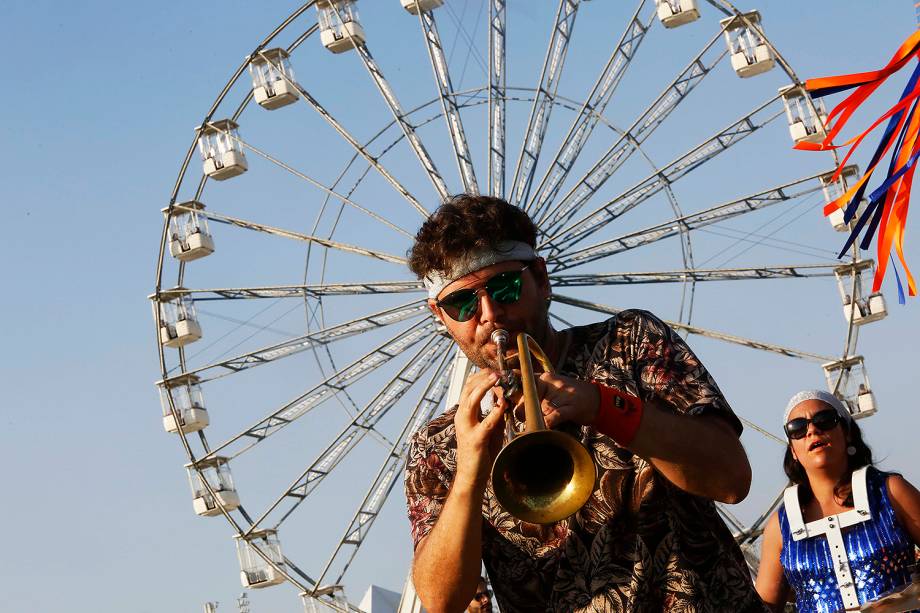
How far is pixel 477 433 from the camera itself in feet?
10.4

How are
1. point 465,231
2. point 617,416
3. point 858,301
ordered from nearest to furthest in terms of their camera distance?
point 617,416 → point 465,231 → point 858,301

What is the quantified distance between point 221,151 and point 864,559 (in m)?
17.0

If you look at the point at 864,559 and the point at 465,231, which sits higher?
the point at 465,231

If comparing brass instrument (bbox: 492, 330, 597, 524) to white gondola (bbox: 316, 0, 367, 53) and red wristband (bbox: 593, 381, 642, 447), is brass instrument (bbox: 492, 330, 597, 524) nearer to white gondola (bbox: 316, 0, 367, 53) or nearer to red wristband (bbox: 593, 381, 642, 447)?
red wristband (bbox: 593, 381, 642, 447)

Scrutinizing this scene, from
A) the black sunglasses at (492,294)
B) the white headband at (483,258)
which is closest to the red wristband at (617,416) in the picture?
the black sunglasses at (492,294)

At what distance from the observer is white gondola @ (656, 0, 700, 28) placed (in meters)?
20.2

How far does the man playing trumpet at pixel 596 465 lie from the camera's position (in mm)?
3080

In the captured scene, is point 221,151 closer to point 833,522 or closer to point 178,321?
point 178,321

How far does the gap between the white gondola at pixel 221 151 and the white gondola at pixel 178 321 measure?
188cm

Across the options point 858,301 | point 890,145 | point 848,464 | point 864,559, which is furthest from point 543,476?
point 858,301

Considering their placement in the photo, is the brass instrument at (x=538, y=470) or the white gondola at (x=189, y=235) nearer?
the brass instrument at (x=538, y=470)

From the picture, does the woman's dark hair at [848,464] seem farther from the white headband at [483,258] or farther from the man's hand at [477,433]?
the man's hand at [477,433]

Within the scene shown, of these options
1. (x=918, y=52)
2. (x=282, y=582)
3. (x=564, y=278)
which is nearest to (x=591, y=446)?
(x=918, y=52)

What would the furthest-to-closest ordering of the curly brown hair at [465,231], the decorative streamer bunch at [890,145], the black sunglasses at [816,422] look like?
the black sunglasses at [816,422] → the decorative streamer bunch at [890,145] → the curly brown hair at [465,231]
